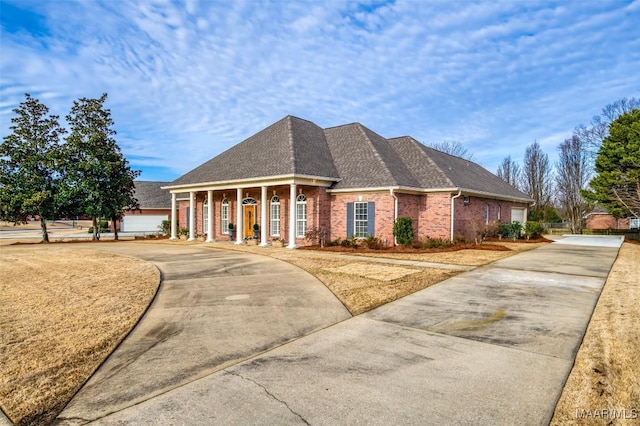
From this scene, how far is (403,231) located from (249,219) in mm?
9881

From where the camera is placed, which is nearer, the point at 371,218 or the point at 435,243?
the point at 435,243

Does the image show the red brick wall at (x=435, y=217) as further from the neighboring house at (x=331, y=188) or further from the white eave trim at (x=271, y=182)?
the white eave trim at (x=271, y=182)

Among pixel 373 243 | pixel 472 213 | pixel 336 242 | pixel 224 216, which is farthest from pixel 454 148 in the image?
pixel 373 243

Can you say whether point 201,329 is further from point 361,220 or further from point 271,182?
point 271,182

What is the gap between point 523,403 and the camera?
367 cm

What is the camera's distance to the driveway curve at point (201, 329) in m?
4.00

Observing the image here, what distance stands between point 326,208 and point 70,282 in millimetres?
12479

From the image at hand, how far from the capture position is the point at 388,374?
14.3 feet

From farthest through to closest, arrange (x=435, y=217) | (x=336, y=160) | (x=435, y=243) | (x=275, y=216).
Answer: (x=336, y=160) < (x=275, y=216) < (x=435, y=217) < (x=435, y=243)

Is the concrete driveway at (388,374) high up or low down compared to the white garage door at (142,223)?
down

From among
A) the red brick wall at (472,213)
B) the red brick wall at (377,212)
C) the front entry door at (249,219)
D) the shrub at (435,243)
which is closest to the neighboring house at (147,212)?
the front entry door at (249,219)

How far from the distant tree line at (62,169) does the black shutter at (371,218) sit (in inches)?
715

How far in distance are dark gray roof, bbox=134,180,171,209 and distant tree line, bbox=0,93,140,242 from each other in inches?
640

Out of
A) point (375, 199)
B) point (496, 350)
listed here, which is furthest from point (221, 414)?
point (375, 199)
